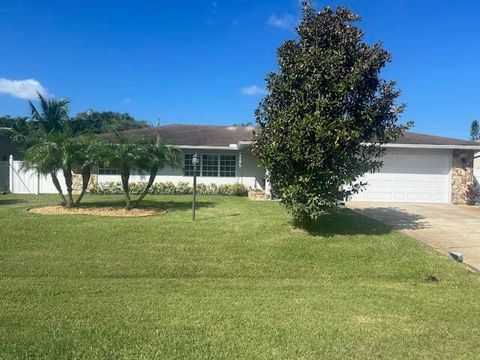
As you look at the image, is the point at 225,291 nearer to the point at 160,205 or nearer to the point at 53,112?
the point at 160,205

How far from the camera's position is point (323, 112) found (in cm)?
1009

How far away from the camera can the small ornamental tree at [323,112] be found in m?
10.0

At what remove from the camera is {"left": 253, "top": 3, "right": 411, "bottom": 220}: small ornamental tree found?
32.9ft

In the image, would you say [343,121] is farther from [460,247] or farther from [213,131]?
[213,131]

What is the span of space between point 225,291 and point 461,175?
1666 cm

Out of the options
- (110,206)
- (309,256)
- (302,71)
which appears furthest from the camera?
(110,206)

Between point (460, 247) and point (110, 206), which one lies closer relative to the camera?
point (460, 247)

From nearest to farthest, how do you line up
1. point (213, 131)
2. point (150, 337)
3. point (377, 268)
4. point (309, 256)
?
point (150, 337), point (377, 268), point (309, 256), point (213, 131)

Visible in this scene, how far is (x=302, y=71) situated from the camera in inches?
407

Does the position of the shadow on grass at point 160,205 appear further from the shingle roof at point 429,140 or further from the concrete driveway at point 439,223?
the shingle roof at point 429,140

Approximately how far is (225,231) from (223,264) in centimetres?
223

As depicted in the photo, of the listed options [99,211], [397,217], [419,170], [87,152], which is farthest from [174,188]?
[419,170]

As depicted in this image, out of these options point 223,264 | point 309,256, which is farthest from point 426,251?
point 223,264

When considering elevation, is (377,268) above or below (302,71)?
below
